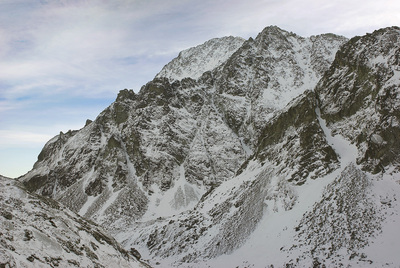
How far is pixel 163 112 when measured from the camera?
368 ft

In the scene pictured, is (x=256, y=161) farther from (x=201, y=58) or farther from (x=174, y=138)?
(x=201, y=58)

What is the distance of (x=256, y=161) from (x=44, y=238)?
50.0 m

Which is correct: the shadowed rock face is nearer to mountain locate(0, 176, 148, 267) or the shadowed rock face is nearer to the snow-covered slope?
mountain locate(0, 176, 148, 267)

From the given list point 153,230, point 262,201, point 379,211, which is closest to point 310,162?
point 262,201

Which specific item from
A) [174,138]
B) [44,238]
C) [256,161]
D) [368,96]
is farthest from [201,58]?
[44,238]

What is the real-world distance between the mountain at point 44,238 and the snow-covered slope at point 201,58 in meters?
131

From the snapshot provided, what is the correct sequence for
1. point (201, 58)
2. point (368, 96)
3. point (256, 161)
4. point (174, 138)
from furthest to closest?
point (201, 58), point (174, 138), point (256, 161), point (368, 96)

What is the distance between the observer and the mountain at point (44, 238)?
16.4 metres

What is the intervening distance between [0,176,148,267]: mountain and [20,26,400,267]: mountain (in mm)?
20562

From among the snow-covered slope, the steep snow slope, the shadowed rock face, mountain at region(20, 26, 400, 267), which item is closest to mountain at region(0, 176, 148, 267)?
mountain at region(20, 26, 400, 267)

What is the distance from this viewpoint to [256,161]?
64562 millimetres

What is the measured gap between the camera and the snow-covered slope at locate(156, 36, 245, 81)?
159 meters

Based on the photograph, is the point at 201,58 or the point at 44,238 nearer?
the point at 44,238

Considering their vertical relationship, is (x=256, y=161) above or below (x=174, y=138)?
below
